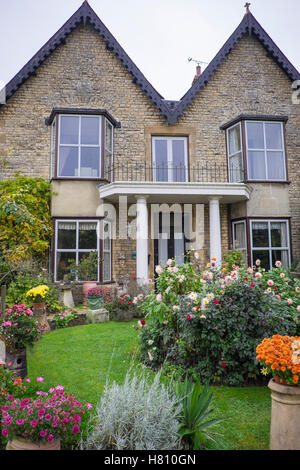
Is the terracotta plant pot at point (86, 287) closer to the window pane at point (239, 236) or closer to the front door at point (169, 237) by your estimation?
the front door at point (169, 237)

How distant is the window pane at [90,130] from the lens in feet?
35.6

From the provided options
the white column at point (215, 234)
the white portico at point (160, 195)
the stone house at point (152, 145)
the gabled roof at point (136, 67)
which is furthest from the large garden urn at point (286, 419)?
the gabled roof at point (136, 67)

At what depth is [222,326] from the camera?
4.19 meters

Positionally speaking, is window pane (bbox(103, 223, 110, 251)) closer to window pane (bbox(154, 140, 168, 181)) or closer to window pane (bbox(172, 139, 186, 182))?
window pane (bbox(154, 140, 168, 181))

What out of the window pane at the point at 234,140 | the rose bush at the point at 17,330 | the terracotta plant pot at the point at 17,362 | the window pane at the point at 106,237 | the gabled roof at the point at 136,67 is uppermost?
the gabled roof at the point at 136,67

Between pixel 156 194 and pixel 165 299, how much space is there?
17.7ft

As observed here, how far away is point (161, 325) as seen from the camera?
506 cm

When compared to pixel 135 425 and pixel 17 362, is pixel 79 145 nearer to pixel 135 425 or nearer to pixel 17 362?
pixel 17 362

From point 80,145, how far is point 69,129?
703 millimetres

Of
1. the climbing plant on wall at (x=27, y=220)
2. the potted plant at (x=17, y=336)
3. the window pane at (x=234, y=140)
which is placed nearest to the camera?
the potted plant at (x=17, y=336)

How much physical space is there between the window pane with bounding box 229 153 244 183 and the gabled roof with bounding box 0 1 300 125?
272 centimetres

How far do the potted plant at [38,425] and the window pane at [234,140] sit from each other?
11.1m

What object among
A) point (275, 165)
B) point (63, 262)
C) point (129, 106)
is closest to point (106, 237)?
point (63, 262)

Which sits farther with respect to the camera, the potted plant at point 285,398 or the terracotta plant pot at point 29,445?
the potted plant at point 285,398
